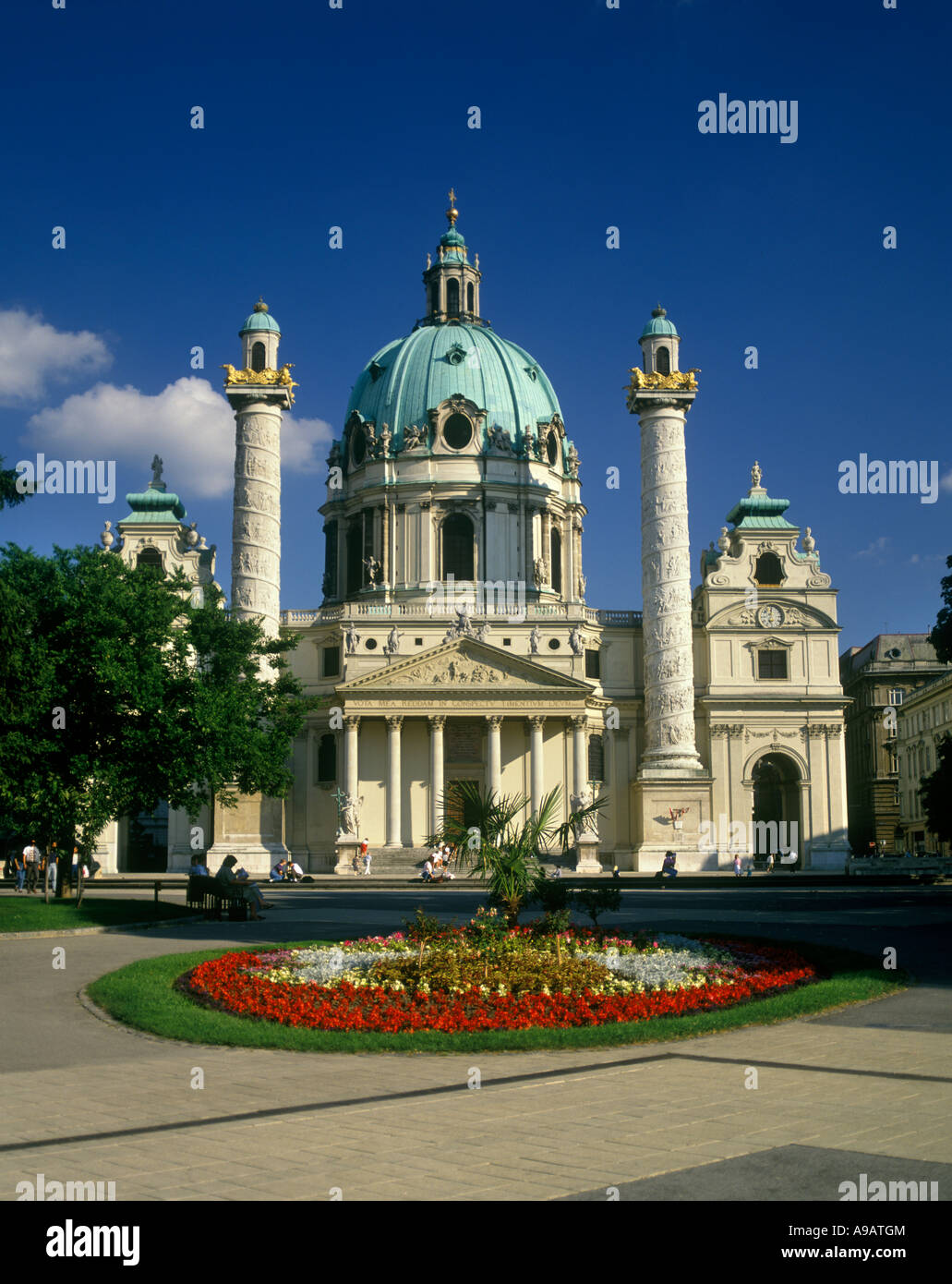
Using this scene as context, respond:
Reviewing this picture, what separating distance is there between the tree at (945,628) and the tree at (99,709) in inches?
909

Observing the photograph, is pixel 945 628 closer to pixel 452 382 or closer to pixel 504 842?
pixel 504 842

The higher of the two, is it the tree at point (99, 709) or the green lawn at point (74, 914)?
the tree at point (99, 709)

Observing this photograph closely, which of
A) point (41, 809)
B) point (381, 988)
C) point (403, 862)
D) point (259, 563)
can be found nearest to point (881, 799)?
point (403, 862)

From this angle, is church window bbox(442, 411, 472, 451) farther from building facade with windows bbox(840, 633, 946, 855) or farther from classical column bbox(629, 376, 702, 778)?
building facade with windows bbox(840, 633, 946, 855)

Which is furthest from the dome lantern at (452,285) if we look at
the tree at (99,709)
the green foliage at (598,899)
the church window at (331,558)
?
the green foliage at (598,899)

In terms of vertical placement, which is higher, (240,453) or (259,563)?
(240,453)

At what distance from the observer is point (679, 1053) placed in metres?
13.1

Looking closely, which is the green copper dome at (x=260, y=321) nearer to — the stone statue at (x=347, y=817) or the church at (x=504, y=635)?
the church at (x=504, y=635)

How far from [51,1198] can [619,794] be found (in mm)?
70328

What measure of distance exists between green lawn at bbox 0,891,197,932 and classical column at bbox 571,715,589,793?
121ft

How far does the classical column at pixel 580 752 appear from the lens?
7056 centimetres

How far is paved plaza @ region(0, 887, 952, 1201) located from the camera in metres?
8.02
